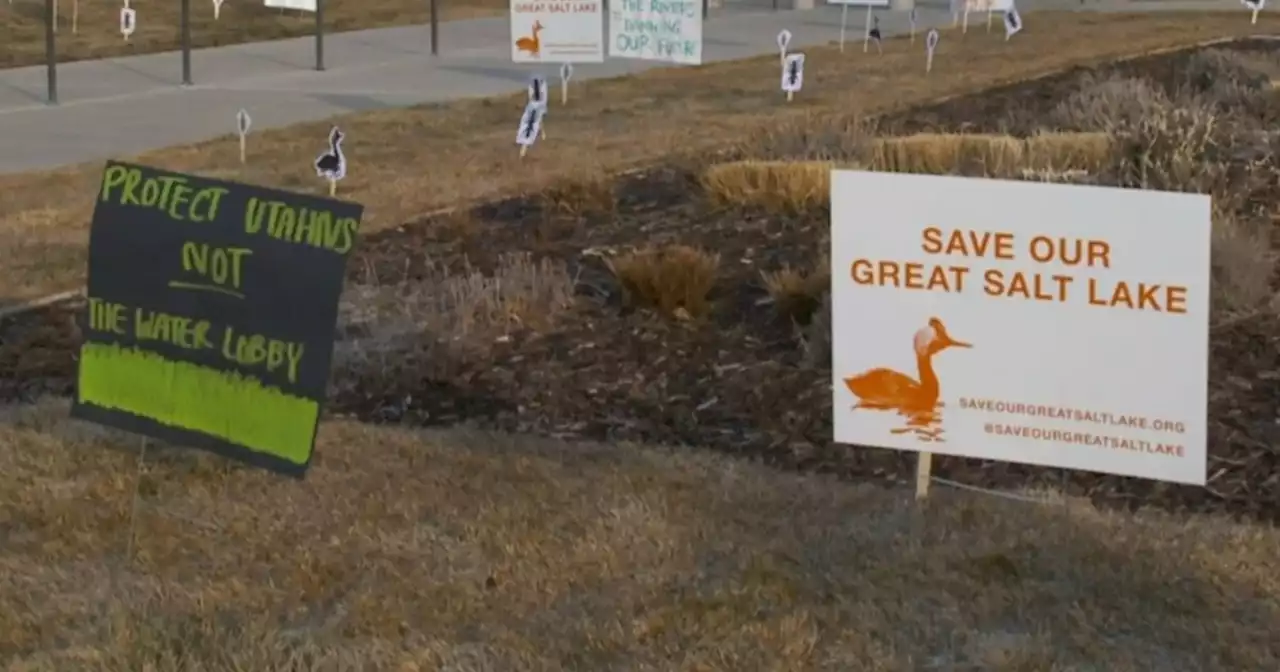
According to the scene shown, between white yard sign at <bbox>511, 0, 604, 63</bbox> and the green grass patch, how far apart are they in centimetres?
1021

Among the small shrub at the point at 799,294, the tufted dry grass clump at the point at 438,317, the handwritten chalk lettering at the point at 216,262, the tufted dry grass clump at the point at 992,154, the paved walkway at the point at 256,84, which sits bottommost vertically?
the paved walkway at the point at 256,84

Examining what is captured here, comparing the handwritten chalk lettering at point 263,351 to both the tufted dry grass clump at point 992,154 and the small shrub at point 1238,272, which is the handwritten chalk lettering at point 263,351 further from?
the tufted dry grass clump at point 992,154

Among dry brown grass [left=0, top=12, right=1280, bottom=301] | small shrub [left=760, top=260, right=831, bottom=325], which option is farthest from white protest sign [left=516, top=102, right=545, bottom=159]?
small shrub [left=760, top=260, right=831, bottom=325]

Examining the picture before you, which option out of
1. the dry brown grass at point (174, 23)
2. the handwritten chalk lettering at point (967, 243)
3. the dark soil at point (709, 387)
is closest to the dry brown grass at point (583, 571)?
the dark soil at point (709, 387)

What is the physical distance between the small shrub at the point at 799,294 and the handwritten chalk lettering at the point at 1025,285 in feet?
7.58

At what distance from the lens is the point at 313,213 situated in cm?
456

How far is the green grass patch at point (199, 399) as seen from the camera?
458cm

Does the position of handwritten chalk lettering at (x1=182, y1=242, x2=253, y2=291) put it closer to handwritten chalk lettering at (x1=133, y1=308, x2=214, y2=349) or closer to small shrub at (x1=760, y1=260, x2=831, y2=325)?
handwritten chalk lettering at (x1=133, y1=308, x2=214, y2=349)

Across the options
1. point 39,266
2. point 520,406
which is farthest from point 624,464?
point 39,266

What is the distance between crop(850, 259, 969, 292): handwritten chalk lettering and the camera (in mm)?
4633

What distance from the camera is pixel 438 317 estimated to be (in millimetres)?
7160

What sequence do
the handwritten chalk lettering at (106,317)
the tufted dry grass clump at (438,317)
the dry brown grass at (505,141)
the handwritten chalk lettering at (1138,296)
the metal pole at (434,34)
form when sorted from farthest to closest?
the metal pole at (434,34)
the dry brown grass at (505,141)
the tufted dry grass clump at (438,317)
the handwritten chalk lettering at (106,317)
the handwritten chalk lettering at (1138,296)

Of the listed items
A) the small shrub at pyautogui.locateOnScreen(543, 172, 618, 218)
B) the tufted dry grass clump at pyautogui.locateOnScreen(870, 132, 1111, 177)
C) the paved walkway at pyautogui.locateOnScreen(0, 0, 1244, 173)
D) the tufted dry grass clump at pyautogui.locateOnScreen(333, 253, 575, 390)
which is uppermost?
the tufted dry grass clump at pyautogui.locateOnScreen(870, 132, 1111, 177)

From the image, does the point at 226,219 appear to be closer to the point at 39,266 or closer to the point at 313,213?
the point at 313,213
